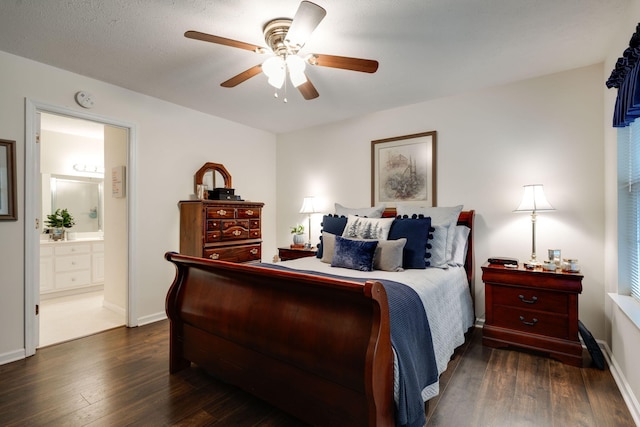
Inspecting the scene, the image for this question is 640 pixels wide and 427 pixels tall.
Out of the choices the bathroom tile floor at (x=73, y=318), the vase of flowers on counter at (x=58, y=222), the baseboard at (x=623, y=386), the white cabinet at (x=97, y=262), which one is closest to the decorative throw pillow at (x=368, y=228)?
the baseboard at (x=623, y=386)

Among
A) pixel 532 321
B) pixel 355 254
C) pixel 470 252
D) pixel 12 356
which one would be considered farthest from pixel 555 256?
pixel 12 356

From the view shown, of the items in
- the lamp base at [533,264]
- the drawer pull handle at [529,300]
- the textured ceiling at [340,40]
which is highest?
the textured ceiling at [340,40]

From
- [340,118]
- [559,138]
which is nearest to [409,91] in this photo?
[340,118]

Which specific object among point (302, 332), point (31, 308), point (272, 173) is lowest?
point (31, 308)

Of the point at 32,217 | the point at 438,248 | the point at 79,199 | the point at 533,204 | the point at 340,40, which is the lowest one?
the point at 438,248

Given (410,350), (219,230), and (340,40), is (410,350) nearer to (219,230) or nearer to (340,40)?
(340,40)

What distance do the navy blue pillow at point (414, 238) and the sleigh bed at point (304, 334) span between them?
17cm

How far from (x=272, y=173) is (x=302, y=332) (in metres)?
3.70

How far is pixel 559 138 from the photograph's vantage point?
2.85 meters

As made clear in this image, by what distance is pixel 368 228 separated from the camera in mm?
2926

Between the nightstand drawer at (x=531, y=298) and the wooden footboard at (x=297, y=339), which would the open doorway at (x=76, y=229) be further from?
the nightstand drawer at (x=531, y=298)

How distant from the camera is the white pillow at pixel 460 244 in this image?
2.97m

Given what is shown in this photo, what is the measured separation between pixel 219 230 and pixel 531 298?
3176 mm

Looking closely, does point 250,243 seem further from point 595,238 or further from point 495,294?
point 595,238
